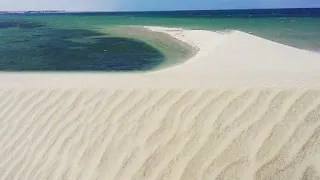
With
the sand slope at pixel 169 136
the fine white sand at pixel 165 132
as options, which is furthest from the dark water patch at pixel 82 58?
the sand slope at pixel 169 136

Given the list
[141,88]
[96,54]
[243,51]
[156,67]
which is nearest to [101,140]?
[141,88]

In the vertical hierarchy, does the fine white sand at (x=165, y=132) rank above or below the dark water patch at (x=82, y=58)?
above

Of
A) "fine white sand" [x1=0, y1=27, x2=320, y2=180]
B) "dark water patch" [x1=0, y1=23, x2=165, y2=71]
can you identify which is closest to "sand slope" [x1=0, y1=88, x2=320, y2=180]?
"fine white sand" [x1=0, y1=27, x2=320, y2=180]

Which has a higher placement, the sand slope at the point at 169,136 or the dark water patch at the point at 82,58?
the sand slope at the point at 169,136

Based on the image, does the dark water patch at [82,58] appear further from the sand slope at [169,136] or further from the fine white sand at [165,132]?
the sand slope at [169,136]

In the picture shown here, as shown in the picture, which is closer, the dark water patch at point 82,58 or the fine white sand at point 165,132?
the fine white sand at point 165,132

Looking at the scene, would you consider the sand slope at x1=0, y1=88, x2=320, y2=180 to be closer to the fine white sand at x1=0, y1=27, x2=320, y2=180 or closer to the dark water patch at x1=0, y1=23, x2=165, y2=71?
the fine white sand at x1=0, y1=27, x2=320, y2=180
